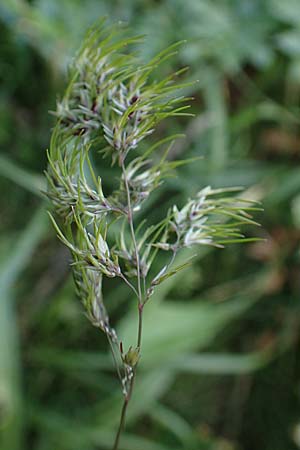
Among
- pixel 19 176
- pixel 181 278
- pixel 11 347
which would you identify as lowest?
pixel 11 347

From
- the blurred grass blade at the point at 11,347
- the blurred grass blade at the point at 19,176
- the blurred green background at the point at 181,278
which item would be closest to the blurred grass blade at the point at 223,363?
the blurred green background at the point at 181,278

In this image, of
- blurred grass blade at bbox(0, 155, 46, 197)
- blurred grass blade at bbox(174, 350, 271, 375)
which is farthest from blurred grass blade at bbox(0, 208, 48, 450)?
blurred grass blade at bbox(174, 350, 271, 375)

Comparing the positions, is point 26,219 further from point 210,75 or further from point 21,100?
point 210,75

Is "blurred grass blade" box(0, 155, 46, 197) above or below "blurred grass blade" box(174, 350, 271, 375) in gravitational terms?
above

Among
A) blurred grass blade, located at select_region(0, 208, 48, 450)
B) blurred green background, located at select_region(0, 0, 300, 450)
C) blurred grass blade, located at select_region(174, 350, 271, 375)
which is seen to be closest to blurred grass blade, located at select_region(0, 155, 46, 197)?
blurred green background, located at select_region(0, 0, 300, 450)

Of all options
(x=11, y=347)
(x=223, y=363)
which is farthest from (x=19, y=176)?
(x=223, y=363)

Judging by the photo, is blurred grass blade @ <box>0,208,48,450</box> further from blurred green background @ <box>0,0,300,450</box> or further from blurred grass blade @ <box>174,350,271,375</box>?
blurred grass blade @ <box>174,350,271,375</box>

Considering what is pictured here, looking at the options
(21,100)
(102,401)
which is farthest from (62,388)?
(21,100)

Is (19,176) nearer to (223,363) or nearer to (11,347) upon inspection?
(11,347)
